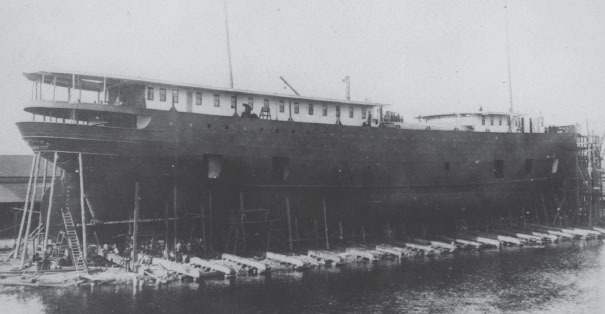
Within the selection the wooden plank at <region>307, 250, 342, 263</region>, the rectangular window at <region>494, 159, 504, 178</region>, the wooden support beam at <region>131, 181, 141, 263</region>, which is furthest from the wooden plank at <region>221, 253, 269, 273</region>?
the rectangular window at <region>494, 159, 504, 178</region>

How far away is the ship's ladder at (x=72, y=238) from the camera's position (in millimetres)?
17108

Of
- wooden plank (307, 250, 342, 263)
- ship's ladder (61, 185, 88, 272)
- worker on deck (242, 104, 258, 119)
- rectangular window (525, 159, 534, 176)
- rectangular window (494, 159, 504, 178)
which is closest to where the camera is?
ship's ladder (61, 185, 88, 272)

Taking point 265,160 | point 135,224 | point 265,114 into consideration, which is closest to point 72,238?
point 135,224

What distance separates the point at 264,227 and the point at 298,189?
2.14 m

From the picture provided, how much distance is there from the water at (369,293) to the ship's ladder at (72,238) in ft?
5.80

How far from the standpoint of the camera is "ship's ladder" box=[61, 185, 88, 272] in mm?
17108

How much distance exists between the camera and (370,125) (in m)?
25.5

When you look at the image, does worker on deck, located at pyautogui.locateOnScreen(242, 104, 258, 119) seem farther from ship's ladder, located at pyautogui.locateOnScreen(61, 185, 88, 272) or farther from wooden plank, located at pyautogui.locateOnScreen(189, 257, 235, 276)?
ship's ladder, located at pyautogui.locateOnScreen(61, 185, 88, 272)

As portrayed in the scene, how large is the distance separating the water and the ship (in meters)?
3.93

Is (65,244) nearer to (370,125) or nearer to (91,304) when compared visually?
(91,304)

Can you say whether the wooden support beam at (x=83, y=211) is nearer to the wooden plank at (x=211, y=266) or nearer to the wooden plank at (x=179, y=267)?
the wooden plank at (x=179, y=267)

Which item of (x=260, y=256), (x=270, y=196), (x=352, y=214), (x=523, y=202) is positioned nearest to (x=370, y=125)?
(x=352, y=214)

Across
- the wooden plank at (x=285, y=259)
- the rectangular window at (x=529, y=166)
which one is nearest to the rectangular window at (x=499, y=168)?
the rectangular window at (x=529, y=166)

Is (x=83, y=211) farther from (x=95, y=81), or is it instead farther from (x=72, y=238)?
(x=95, y=81)
